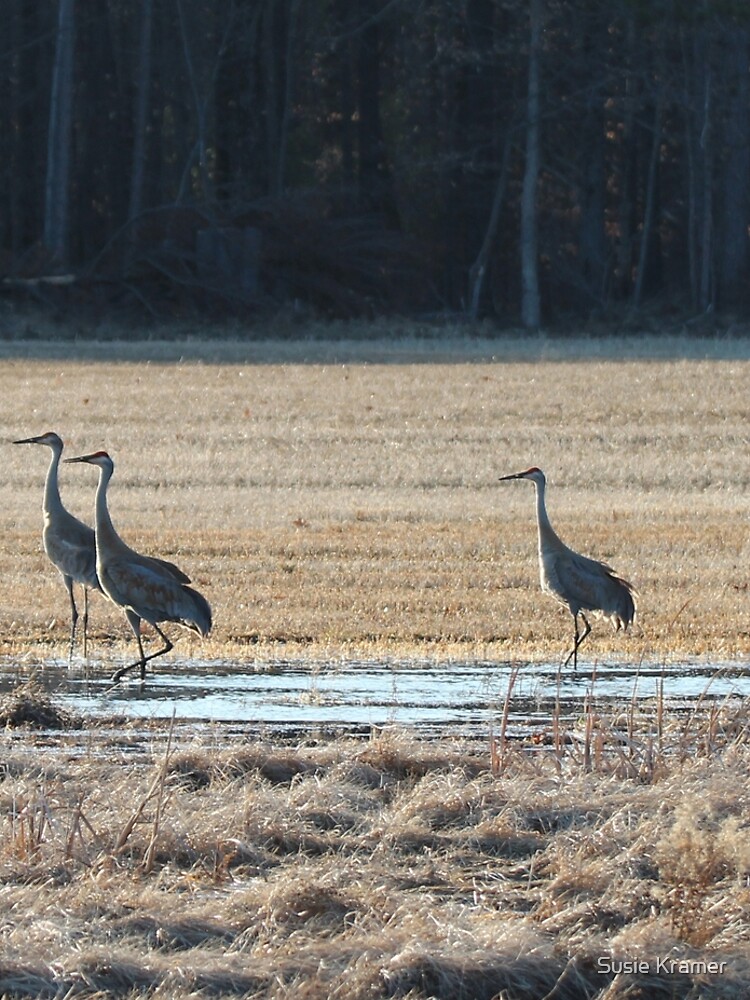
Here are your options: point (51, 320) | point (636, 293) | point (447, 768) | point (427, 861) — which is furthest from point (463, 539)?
point (636, 293)

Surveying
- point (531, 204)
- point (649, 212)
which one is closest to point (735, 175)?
point (531, 204)

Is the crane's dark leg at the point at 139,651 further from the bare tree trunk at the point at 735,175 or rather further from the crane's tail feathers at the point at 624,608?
the bare tree trunk at the point at 735,175

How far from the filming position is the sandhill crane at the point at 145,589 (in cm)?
1112

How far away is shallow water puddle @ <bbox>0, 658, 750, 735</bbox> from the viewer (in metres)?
9.12

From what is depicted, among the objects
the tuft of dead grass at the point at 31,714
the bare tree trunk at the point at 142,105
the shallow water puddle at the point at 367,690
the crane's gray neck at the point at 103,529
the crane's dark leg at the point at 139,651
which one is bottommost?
the crane's dark leg at the point at 139,651

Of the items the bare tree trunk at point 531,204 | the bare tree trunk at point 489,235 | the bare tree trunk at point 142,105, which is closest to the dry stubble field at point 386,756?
the bare tree trunk at point 531,204

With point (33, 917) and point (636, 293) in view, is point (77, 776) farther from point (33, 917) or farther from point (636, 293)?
point (636, 293)

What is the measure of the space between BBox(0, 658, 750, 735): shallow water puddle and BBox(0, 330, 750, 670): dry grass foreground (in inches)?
22.6

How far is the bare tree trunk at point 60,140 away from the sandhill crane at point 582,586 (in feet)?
105

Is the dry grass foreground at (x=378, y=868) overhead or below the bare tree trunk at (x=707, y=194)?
below

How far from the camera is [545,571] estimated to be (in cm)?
1197

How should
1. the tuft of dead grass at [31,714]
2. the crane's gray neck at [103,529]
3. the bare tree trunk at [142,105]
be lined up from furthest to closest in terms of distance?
1. the bare tree trunk at [142,105]
2. the crane's gray neck at [103,529]
3. the tuft of dead grass at [31,714]

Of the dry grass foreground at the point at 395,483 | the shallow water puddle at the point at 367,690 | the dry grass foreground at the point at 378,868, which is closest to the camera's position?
the dry grass foreground at the point at 378,868

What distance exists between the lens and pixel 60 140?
43.6m
